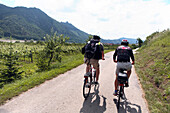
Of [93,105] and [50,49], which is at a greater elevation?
[50,49]

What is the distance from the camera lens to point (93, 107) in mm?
3889

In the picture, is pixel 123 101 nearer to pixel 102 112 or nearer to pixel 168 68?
pixel 102 112

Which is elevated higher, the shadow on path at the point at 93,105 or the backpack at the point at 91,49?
the backpack at the point at 91,49

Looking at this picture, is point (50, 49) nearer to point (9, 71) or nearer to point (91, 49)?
point (9, 71)

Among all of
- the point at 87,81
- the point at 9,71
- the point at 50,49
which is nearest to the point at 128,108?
the point at 87,81

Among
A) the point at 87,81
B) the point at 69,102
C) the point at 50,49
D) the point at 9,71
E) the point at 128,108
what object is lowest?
the point at 128,108

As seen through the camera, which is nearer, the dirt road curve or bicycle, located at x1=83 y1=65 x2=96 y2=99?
the dirt road curve

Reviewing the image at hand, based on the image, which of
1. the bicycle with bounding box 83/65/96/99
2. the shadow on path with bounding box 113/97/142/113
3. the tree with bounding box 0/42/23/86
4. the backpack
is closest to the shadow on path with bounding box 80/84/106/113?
the bicycle with bounding box 83/65/96/99

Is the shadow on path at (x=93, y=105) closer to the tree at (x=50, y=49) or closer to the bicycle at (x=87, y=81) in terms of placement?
the bicycle at (x=87, y=81)

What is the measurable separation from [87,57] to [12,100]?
125 inches

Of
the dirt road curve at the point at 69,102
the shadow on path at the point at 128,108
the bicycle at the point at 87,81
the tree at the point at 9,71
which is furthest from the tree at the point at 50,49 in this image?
the shadow on path at the point at 128,108

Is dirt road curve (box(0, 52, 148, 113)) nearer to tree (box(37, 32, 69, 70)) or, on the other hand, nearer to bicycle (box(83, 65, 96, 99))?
bicycle (box(83, 65, 96, 99))

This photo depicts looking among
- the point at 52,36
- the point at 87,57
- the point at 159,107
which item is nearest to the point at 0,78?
the point at 52,36

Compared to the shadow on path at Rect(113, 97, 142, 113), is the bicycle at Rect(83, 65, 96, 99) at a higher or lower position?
higher
